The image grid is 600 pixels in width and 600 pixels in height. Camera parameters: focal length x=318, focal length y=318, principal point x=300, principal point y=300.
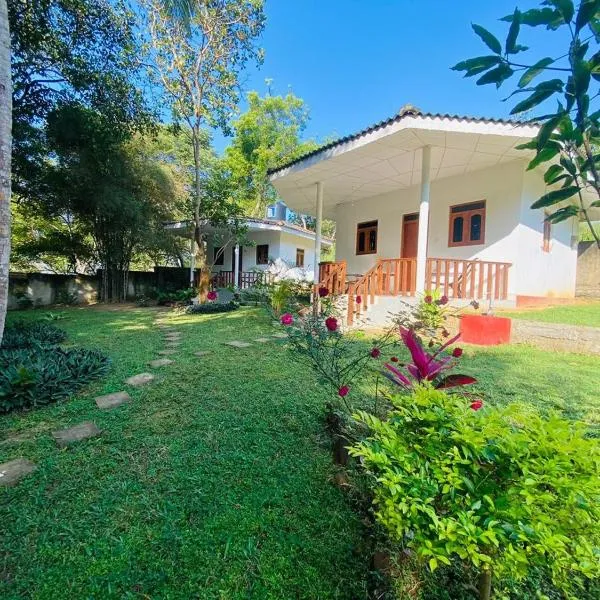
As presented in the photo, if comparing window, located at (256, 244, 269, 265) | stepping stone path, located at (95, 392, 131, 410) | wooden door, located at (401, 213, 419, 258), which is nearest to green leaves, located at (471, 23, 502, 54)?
stepping stone path, located at (95, 392, 131, 410)

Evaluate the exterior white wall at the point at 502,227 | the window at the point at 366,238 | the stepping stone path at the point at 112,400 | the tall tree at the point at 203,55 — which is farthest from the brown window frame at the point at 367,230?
the stepping stone path at the point at 112,400

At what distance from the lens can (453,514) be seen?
91 cm

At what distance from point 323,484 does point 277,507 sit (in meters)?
0.29

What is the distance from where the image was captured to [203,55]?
8547 mm

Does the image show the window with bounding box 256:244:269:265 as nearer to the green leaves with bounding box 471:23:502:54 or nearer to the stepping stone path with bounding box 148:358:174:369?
the stepping stone path with bounding box 148:358:174:369

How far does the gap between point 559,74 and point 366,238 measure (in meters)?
8.82

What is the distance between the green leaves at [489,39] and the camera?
0.84 m

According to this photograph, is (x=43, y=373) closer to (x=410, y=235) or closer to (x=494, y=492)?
(x=494, y=492)

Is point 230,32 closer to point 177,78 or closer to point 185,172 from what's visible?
point 177,78

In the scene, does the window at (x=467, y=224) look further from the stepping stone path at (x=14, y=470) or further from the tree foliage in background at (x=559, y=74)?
the stepping stone path at (x=14, y=470)

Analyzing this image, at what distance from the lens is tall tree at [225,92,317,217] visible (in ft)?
59.4

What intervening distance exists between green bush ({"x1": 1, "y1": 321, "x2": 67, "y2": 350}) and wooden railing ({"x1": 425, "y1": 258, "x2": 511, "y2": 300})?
613 centimetres

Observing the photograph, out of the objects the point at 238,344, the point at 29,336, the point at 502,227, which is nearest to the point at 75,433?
the point at 238,344

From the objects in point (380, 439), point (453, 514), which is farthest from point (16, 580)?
point (453, 514)
